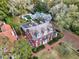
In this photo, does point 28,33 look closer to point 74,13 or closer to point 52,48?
point 52,48

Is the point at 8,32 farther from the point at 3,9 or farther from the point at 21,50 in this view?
the point at 3,9

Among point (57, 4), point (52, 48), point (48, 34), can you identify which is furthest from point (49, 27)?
point (57, 4)

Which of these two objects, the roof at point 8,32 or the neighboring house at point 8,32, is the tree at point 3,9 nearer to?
the neighboring house at point 8,32

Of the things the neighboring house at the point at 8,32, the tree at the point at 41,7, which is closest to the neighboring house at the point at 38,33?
the neighboring house at the point at 8,32

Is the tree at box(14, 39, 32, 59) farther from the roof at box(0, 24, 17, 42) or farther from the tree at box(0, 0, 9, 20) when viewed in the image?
the tree at box(0, 0, 9, 20)

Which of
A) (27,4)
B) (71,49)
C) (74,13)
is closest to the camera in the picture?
(71,49)
